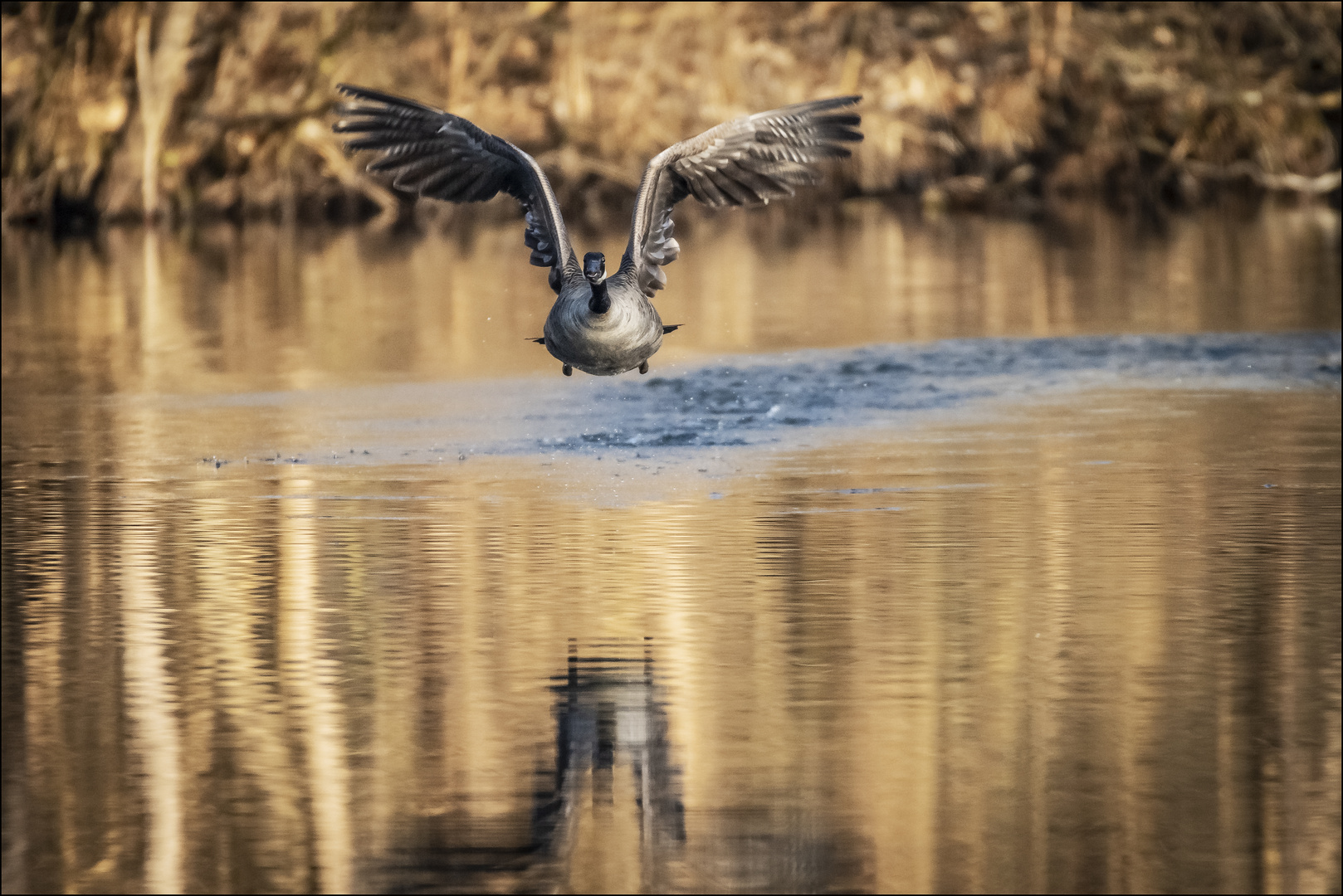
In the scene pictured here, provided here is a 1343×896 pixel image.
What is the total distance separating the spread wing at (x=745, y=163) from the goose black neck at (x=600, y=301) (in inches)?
28.1

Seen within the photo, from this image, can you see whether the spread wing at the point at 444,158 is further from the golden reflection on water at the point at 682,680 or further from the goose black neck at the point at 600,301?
the golden reflection on water at the point at 682,680

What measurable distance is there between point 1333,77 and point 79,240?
1878 cm

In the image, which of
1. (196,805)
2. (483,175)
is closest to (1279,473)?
(483,175)

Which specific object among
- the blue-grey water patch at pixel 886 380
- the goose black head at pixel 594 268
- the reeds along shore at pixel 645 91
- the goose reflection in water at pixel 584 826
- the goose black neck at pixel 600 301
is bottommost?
the goose reflection in water at pixel 584 826

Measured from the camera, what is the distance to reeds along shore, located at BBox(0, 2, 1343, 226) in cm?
3888

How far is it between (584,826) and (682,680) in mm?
1704

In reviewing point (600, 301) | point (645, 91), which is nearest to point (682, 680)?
point (600, 301)

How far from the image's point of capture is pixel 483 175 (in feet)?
44.4

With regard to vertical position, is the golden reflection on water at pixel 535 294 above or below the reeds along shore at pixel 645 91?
below

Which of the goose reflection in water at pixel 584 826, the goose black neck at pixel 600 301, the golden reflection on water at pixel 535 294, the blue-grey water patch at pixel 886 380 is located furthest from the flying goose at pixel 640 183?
the golden reflection on water at pixel 535 294

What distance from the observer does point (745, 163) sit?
1322cm

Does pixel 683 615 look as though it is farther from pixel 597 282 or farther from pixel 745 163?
pixel 745 163

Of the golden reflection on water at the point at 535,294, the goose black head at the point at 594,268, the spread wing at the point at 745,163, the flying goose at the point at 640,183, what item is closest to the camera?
the goose black head at the point at 594,268

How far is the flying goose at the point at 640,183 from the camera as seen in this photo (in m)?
12.3
